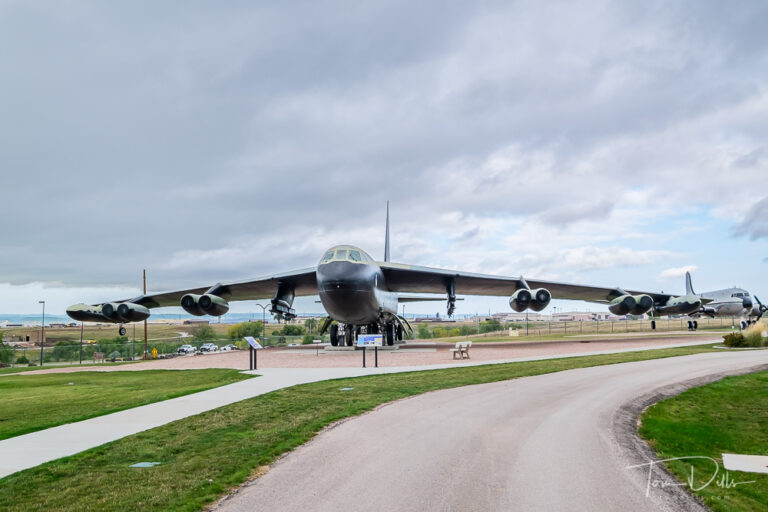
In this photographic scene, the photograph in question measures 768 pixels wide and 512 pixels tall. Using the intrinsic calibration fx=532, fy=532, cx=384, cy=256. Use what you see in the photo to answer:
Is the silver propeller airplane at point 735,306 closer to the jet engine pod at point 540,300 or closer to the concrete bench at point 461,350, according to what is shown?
the jet engine pod at point 540,300

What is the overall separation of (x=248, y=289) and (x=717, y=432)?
28450mm

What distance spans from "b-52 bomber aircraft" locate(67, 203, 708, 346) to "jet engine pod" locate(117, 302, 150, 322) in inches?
2.0

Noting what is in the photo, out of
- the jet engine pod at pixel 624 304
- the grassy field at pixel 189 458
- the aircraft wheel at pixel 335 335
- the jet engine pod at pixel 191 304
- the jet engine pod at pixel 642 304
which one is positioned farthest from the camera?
the aircraft wheel at pixel 335 335

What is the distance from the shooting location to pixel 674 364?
19.0m

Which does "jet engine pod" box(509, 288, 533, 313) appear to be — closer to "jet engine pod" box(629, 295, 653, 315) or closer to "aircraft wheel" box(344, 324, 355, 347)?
"jet engine pod" box(629, 295, 653, 315)

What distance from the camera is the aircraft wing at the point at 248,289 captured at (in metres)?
31.2

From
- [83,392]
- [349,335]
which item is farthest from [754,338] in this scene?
[83,392]

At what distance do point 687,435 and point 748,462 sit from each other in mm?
1548

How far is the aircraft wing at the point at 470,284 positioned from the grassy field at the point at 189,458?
1808 cm

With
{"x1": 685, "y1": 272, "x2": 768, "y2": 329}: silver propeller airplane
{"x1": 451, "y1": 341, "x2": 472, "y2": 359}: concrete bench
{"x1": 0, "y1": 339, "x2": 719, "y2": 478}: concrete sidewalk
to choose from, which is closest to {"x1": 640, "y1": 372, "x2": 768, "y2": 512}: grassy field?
{"x1": 0, "y1": 339, "x2": 719, "y2": 478}: concrete sidewalk

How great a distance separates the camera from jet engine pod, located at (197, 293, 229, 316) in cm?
2884

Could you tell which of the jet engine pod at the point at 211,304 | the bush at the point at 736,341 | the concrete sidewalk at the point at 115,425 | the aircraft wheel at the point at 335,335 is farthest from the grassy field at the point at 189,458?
the bush at the point at 736,341

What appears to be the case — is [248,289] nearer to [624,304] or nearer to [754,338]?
[624,304]

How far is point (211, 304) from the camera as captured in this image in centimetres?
2883
